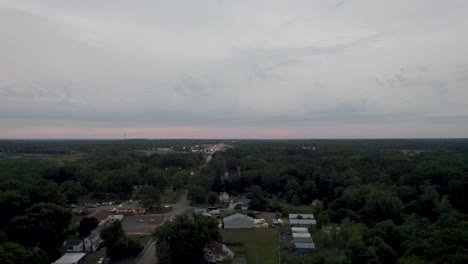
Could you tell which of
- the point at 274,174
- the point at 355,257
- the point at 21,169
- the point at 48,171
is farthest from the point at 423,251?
the point at 21,169

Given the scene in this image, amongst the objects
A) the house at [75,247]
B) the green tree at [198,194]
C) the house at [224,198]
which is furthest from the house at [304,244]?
Result: the house at [224,198]

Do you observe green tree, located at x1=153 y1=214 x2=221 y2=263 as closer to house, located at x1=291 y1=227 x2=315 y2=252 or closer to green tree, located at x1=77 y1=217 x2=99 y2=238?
house, located at x1=291 y1=227 x2=315 y2=252

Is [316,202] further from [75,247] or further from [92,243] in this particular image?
[75,247]

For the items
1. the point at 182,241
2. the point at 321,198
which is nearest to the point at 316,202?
the point at 321,198

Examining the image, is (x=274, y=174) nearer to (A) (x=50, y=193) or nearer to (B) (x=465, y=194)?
(B) (x=465, y=194)

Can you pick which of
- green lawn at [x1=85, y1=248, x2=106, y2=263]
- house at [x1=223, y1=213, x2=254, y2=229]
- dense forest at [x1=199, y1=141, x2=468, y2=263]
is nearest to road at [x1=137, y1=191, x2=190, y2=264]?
green lawn at [x1=85, y1=248, x2=106, y2=263]

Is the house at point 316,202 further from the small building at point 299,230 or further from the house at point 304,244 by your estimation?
the house at point 304,244
